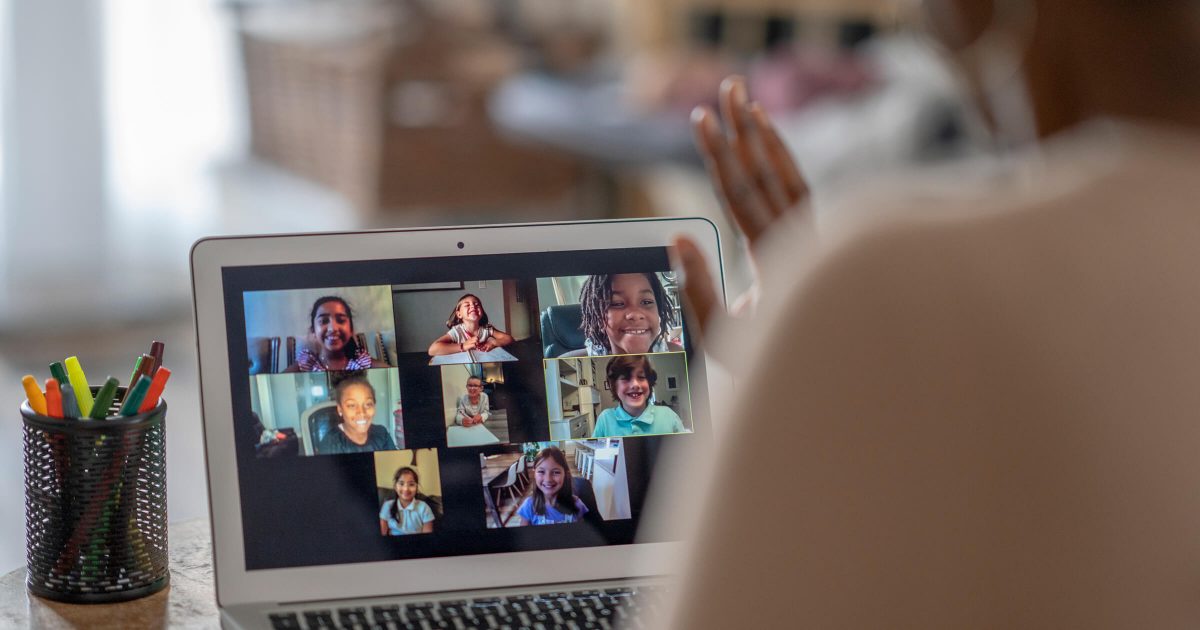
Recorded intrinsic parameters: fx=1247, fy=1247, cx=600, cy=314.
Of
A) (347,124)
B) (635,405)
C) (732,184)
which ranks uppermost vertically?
(347,124)

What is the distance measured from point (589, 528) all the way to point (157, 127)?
274 cm

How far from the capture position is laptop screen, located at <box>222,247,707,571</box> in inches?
30.6

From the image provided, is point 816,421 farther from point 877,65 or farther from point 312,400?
point 877,65

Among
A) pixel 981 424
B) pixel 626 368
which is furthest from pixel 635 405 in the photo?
pixel 981 424

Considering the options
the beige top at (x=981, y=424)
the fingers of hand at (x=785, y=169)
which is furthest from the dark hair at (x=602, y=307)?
the beige top at (x=981, y=424)

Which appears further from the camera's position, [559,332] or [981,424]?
[559,332]

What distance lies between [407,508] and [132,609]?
0.17 metres

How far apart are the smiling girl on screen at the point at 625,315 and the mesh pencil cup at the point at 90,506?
28 centimetres

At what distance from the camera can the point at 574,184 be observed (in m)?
3.76

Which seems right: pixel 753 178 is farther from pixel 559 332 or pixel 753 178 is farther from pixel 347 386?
pixel 347 386

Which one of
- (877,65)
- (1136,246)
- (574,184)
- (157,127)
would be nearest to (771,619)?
(1136,246)

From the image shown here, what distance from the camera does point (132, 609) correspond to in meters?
0.75

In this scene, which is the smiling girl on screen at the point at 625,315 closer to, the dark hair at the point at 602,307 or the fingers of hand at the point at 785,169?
the dark hair at the point at 602,307

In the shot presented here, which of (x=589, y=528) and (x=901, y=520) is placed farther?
(x=589, y=528)
